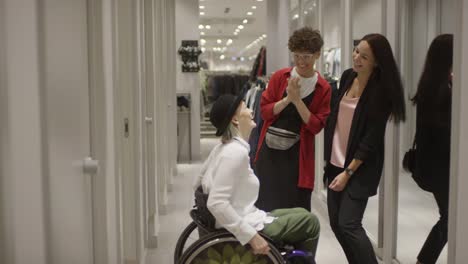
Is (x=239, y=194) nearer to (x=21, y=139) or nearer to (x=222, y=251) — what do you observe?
(x=222, y=251)

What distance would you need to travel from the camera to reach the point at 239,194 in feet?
8.33

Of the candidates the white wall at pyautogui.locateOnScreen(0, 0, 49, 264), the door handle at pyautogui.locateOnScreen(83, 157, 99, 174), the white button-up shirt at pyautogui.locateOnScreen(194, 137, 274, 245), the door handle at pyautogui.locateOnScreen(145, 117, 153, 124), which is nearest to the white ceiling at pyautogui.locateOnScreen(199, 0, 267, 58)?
the door handle at pyautogui.locateOnScreen(145, 117, 153, 124)

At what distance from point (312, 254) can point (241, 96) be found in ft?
2.49

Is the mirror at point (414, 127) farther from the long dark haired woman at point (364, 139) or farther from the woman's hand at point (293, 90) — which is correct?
the woman's hand at point (293, 90)

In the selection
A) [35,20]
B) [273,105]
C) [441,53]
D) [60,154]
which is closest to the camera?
[35,20]

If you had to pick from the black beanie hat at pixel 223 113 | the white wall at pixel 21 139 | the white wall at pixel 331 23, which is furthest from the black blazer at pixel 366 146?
the white wall at pixel 331 23

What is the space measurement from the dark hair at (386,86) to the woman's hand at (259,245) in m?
0.95

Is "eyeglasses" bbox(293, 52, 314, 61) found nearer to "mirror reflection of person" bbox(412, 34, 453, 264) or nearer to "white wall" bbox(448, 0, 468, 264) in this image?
"mirror reflection of person" bbox(412, 34, 453, 264)

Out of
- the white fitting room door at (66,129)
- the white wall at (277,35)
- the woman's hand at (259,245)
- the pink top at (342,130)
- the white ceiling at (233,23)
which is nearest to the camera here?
the white fitting room door at (66,129)

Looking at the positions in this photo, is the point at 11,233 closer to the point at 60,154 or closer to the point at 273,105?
the point at 60,154

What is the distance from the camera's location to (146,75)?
4742 mm

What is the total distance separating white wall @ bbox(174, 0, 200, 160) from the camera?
9625 millimetres

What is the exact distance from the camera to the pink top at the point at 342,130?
3.14 metres

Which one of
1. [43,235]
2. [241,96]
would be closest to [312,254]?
[241,96]
